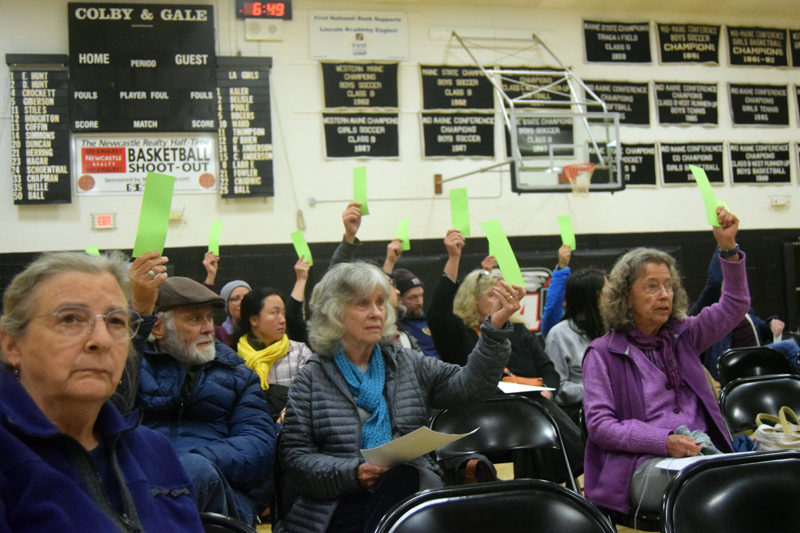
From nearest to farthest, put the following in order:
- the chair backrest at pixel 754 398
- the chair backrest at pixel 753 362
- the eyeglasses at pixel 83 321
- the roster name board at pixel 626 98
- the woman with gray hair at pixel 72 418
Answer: the woman with gray hair at pixel 72 418, the eyeglasses at pixel 83 321, the chair backrest at pixel 754 398, the chair backrest at pixel 753 362, the roster name board at pixel 626 98

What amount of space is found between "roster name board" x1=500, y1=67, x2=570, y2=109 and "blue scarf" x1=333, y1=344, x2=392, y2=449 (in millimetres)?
6161

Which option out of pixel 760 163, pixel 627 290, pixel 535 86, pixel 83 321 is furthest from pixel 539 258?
pixel 83 321

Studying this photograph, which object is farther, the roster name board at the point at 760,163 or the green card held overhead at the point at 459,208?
the roster name board at the point at 760,163

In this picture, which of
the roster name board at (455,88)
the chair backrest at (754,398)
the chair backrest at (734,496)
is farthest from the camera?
the roster name board at (455,88)

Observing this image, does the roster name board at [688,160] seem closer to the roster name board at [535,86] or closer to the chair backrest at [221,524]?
the roster name board at [535,86]

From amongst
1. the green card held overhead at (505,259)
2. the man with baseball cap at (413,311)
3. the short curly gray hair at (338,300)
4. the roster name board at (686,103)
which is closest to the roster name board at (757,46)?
the roster name board at (686,103)

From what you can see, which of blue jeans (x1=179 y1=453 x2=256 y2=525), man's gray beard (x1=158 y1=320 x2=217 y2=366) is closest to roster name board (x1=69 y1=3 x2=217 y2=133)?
man's gray beard (x1=158 y1=320 x2=217 y2=366)

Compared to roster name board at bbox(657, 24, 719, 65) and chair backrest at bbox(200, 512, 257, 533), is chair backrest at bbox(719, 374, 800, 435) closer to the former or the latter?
chair backrest at bbox(200, 512, 257, 533)

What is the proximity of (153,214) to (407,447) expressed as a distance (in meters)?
1.08

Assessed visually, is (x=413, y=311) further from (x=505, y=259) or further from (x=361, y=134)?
(x=361, y=134)

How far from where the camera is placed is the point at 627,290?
294 cm

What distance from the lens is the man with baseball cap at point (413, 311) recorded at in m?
4.74

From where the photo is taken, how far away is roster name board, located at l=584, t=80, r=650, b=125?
28.1 ft

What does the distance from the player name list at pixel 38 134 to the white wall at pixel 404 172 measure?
0.12 metres
